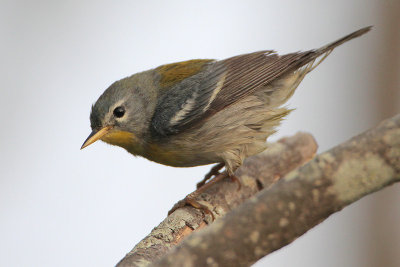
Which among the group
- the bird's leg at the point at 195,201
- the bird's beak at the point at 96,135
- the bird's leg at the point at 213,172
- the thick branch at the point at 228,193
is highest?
the bird's beak at the point at 96,135

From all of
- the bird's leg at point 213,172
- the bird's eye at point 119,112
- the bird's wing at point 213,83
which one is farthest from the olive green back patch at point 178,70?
the bird's leg at point 213,172

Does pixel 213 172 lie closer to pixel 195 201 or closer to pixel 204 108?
pixel 195 201

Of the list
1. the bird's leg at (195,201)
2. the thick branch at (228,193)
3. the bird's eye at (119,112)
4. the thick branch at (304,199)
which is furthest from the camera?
the bird's eye at (119,112)

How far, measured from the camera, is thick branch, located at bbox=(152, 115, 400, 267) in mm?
2402

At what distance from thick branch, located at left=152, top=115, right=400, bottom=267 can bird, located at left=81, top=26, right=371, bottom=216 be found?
260 centimetres

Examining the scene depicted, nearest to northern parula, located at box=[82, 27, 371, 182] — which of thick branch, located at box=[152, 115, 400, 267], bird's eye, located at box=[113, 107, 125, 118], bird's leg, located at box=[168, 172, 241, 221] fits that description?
bird's eye, located at box=[113, 107, 125, 118]

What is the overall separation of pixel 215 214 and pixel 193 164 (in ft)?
1.92

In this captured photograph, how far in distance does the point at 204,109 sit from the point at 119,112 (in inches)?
33.0

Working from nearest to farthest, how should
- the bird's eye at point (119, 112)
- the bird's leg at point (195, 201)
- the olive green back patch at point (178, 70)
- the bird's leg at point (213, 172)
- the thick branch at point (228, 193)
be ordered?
the thick branch at point (228, 193) < the bird's leg at point (195, 201) < the bird's eye at point (119, 112) < the olive green back patch at point (178, 70) < the bird's leg at point (213, 172)

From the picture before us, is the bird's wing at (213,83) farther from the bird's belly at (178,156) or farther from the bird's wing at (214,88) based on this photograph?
the bird's belly at (178,156)

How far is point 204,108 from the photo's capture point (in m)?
5.12

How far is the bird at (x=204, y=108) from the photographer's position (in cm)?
505

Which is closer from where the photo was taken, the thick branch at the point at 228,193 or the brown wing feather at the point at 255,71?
the thick branch at the point at 228,193

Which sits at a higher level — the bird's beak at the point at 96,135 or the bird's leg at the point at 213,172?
the bird's beak at the point at 96,135
